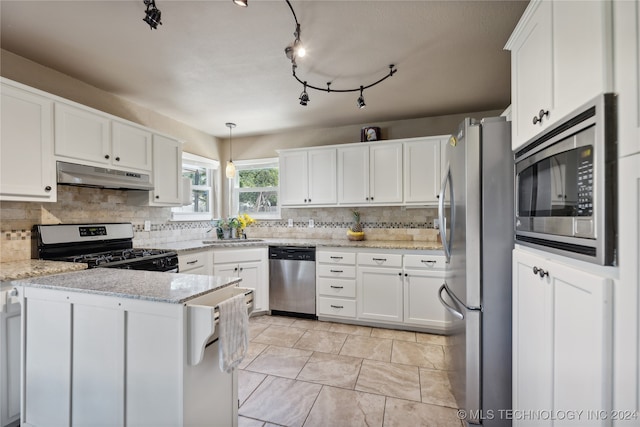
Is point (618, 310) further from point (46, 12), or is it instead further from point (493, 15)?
point (46, 12)

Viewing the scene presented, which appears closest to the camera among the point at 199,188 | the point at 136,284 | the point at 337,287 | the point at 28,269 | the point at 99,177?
the point at 136,284

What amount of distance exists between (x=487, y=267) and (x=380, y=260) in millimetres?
1588

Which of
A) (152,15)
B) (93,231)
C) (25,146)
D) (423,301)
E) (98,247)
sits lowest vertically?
(423,301)

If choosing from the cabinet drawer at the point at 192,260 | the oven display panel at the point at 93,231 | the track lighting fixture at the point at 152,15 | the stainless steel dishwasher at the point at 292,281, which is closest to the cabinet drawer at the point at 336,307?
the stainless steel dishwasher at the point at 292,281

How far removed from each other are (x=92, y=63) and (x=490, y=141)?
3.02m

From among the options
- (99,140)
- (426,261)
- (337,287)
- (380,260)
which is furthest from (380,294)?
(99,140)

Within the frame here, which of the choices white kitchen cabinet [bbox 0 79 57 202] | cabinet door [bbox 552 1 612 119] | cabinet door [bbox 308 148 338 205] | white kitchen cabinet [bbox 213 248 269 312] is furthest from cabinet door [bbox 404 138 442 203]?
white kitchen cabinet [bbox 0 79 57 202]

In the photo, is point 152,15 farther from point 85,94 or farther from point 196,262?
point 196,262

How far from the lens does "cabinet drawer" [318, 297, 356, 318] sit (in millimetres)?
3205

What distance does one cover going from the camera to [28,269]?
1.71 m

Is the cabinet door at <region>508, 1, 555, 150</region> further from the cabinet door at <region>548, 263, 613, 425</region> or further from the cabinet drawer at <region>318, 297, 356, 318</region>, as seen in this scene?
the cabinet drawer at <region>318, 297, 356, 318</region>

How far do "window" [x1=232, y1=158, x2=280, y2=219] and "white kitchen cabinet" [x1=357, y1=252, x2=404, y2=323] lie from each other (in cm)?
175

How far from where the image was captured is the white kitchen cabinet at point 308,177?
3654mm

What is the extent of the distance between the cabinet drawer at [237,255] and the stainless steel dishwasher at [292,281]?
0.14 metres
